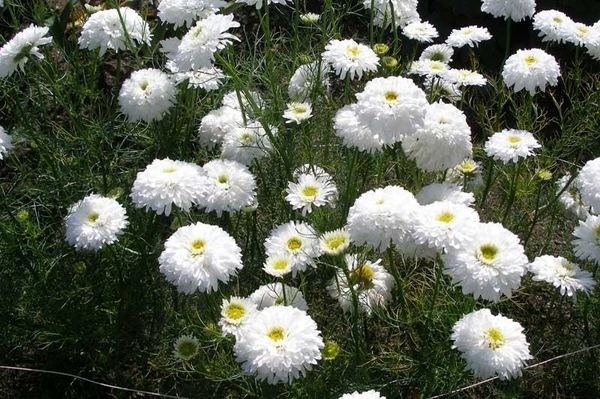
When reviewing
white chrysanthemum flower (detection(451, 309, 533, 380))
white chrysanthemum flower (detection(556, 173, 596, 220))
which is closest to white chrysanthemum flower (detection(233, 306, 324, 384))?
white chrysanthemum flower (detection(451, 309, 533, 380))

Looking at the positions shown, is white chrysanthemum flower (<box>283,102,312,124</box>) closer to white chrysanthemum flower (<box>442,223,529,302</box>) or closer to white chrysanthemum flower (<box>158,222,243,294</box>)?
white chrysanthemum flower (<box>158,222,243,294</box>)

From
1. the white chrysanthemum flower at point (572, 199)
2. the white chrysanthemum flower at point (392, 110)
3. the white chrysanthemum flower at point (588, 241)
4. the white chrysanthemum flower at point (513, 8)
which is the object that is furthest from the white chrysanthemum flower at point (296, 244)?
the white chrysanthemum flower at point (513, 8)

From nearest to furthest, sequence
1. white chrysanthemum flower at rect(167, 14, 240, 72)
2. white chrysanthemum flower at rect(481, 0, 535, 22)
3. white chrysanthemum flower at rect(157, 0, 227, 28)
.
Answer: white chrysanthemum flower at rect(167, 14, 240, 72), white chrysanthemum flower at rect(157, 0, 227, 28), white chrysanthemum flower at rect(481, 0, 535, 22)

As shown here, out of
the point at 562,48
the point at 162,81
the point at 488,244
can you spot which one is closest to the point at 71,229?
the point at 162,81

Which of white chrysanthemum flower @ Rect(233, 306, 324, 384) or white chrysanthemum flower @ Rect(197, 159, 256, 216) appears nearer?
white chrysanthemum flower @ Rect(233, 306, 324, 384)

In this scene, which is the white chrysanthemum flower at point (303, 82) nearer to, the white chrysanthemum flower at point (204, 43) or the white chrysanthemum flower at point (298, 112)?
the white chrysanthemum flower at point (298, 112)

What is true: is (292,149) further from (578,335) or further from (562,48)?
(562,48)

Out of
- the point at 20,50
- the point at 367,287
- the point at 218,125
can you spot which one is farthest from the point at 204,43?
the point at 367,287
